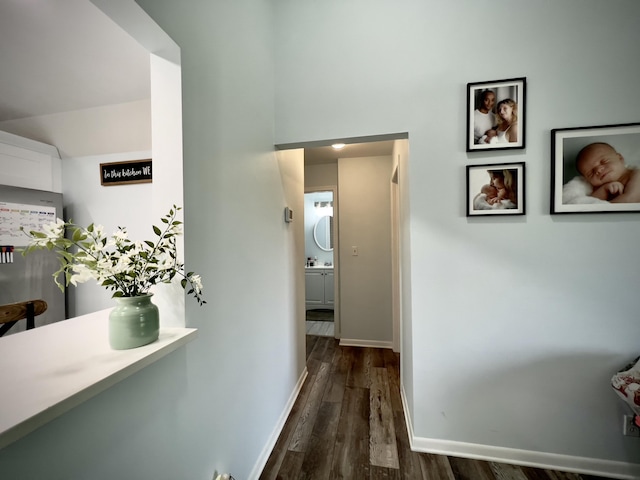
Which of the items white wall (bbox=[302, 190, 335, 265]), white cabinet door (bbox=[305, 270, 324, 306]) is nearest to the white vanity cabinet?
white cabinet door (bbox=[305, 270, 324, 306])

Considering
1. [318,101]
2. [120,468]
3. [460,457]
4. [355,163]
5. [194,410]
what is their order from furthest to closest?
1. [355,163]
2. [318,101]
3. [460,457]
4. [194,410]
5. [120,468]

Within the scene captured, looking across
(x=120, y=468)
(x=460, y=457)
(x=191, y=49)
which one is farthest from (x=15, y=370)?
(x=460, y=457)

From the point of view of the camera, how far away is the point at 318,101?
1.74 metres

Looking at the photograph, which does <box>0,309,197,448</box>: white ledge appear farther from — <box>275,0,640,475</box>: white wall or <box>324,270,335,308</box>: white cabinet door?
<box>324,270,335,308</box>: white cabinet door

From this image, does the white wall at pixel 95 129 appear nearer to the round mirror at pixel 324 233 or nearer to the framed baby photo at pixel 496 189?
the framed baby photo at pixel 496 189

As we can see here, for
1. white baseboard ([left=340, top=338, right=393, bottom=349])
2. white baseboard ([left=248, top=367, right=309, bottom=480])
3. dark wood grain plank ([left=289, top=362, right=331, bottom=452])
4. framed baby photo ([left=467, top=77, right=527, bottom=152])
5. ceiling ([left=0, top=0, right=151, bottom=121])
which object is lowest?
white baseboard ([left=340, top=338, right=393, bottom=349])

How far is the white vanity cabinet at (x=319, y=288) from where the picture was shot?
4980 millimetres

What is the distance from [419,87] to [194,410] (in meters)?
2.08

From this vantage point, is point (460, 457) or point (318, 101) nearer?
point (460, 457)

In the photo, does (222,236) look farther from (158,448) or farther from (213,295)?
(158,448)

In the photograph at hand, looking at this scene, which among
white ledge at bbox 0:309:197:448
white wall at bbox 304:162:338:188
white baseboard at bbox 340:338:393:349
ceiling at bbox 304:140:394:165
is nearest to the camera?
white ledge at bbox 0:309:197:448

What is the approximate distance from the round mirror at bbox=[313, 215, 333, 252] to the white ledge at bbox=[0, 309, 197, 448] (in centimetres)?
473

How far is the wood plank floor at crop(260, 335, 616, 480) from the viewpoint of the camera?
1427mm

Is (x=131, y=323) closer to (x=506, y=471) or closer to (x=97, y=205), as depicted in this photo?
(x=97, y=205)
